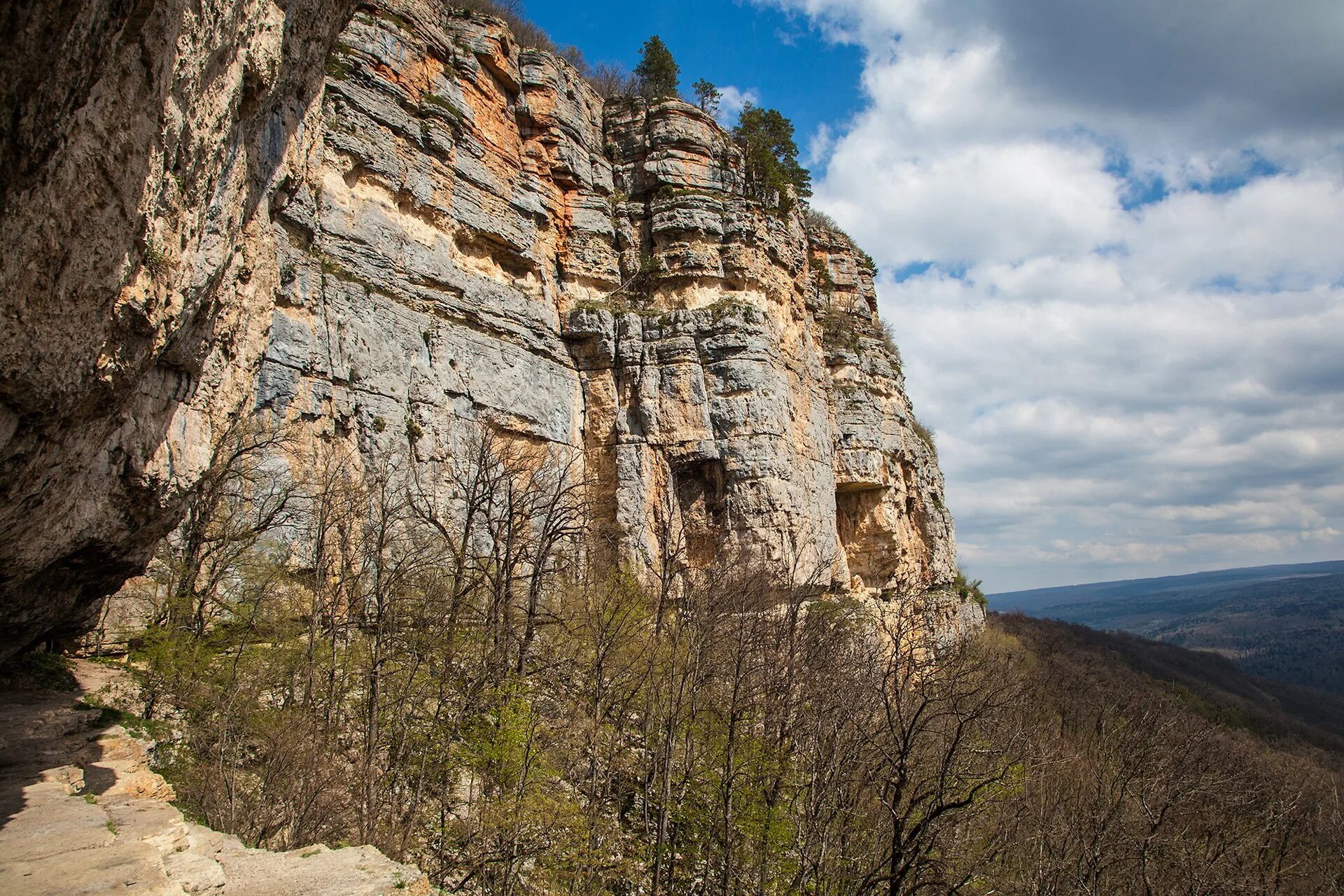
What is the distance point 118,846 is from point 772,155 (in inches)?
1230

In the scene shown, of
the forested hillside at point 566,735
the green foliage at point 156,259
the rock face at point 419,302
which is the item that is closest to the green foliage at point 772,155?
the rock face at point 419,302

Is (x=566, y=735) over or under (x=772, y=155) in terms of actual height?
under

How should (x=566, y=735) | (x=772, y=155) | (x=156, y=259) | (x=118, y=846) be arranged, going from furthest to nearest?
(x=772, y=155)
(x=566, y=735)
(x=118, y=846)
(x=156, y=259)

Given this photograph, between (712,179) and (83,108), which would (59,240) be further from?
(712,179)

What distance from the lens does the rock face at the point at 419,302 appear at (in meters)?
4.29

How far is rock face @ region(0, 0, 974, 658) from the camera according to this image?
4289 millimetres

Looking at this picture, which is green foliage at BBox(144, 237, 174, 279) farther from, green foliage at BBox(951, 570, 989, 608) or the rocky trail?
green foliage at BBox(951, 570, 989, 608)

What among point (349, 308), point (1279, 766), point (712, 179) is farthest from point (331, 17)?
point (1279, 766)

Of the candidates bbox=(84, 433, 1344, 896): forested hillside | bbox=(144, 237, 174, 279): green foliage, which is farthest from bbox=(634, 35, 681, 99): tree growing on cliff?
bbox=(144, 237, 174, 279): green foliage

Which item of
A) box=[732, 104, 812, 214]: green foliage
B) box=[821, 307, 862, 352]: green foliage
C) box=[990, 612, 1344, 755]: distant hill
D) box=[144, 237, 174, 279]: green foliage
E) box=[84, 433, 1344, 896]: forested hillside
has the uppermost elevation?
box=[732, 104, 812, 214]: green foliage

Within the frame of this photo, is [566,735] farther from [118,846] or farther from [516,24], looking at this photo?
[516,24]

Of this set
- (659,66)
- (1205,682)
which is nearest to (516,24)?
(659,66)

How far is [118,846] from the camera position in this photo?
567cm

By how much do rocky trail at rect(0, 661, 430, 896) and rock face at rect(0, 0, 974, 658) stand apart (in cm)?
166
